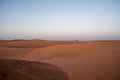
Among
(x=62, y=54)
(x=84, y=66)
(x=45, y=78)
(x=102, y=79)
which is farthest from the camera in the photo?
(x=62, y=54)

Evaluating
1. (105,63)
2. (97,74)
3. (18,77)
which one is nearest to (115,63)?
(105,63)

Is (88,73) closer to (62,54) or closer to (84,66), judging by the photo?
(84,66)

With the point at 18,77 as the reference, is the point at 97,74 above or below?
below

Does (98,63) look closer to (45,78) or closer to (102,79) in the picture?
(102,79)

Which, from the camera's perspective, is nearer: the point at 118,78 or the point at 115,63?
the point at 118,78

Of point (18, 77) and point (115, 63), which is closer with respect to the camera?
point (18, 77)

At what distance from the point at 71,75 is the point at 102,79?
56.8 inches

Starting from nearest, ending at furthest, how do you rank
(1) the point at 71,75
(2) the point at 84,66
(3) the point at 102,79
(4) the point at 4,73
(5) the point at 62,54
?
1. (4) the point at 4,73
2. (3) the point at 102,79
3. (1) the point at 71,75
4. (2) the point at 84,66
5. (5) the point at 62,54

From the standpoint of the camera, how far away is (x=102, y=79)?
7.14 m

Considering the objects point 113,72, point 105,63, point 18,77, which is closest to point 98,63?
point 105,63

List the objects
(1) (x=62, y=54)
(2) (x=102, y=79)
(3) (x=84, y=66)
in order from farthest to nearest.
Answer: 1. (1) (x=62, y=54)
2. (3) (x=84, y=66)
3. (2) (x=102, y=79)

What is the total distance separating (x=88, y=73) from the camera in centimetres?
802

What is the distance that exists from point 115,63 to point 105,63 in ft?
2.04

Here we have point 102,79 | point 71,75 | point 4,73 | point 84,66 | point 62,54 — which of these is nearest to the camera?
point 4,73
